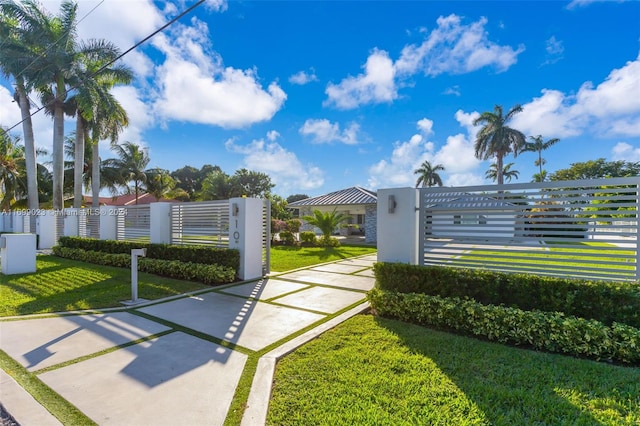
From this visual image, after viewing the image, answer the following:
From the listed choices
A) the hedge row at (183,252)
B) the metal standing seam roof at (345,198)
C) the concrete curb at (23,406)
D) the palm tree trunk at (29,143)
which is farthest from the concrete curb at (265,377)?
the palm tree trunk at (29,143)

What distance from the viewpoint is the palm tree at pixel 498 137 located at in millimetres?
33188

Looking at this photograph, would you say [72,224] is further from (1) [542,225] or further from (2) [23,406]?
(1) [542,225]

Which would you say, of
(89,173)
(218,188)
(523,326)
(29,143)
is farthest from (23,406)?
(218,188)

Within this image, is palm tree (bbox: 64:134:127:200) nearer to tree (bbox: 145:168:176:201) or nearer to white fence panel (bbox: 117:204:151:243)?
tree (bbox: 145:168:176:201)

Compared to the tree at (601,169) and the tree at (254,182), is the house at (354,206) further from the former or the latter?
the tree at (601,169)

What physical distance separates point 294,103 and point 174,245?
9268 millimetres

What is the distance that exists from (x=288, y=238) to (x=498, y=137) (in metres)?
27.1

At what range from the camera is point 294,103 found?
51.2ft

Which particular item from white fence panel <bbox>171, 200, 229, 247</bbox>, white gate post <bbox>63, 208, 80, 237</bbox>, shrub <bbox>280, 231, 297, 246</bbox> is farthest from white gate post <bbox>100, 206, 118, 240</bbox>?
shrub <bbox>280, 231, 297, 246</bbox>

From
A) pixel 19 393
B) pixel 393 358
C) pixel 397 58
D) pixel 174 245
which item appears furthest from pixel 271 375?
pixel 397 58

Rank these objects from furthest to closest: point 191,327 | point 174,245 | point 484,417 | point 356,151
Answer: point 356,151, point 174,245, point 191,327, point 484,417

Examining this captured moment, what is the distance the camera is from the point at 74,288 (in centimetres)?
773

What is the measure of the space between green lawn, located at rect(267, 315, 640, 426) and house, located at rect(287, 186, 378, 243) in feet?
57.5

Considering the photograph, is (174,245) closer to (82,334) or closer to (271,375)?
(82,334)
